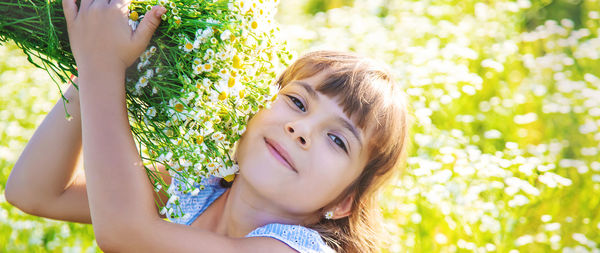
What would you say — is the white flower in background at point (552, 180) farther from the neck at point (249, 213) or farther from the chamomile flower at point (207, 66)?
the chamomile flower at point (207, 66)

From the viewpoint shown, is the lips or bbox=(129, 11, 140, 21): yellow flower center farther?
the lips

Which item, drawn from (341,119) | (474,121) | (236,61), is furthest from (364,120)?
(474,121)

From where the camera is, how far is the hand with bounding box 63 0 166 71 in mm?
1369

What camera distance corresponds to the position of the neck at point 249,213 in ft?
5.86

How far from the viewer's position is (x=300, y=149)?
166 cm

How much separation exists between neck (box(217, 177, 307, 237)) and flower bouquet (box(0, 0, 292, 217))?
26 cm

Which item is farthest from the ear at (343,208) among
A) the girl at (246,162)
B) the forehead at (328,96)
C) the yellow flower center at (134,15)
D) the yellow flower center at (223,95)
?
the yellow flower center at (134,15)

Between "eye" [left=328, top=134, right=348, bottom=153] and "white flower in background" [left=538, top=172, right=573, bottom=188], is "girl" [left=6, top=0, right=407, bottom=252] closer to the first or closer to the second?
"eye" [left=328, top=134, right=348, bottom=153]

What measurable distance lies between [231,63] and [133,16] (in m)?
0.25

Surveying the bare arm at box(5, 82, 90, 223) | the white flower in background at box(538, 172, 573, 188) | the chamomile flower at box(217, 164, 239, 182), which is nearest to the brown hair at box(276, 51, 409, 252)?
the chamomile flower at box(217, 164, 239, 182)

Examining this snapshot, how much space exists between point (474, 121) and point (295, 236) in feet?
6.95

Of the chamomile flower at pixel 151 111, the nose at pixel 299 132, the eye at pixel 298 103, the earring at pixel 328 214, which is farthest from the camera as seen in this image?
the earring at pixel 328 214

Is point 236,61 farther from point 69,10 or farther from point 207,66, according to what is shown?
point 69,10

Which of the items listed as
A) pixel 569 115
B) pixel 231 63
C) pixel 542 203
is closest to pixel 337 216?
pixel 231 63
